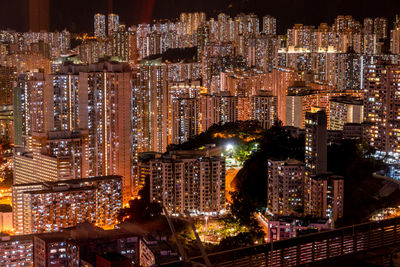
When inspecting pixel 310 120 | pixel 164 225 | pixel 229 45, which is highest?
pixel 229 45

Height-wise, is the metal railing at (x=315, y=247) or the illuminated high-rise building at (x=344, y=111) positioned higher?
the metal railing at (x=315, y=247)

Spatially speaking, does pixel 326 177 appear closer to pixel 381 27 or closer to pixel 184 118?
pixel 184 118

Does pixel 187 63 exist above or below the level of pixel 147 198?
above

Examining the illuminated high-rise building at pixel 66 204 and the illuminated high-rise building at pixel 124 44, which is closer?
the illuminated high-rise building at pixel 66 204

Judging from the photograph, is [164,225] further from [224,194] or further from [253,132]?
[253,132]

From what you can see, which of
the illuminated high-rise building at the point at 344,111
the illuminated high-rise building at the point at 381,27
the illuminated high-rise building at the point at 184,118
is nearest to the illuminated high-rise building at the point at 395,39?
the illuminated high-rise building at the point at 381,27

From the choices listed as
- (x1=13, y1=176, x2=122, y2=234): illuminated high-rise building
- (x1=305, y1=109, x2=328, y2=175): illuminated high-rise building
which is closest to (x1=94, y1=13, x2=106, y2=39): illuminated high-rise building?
(x1=13, y1=176, x2=122, y2=234): illuminated high-rise building

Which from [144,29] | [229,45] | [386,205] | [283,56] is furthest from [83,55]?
[386,205]

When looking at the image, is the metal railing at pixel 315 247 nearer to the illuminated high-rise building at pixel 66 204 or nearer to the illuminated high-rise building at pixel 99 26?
the illuminated high-rise building at pixel 66 204
